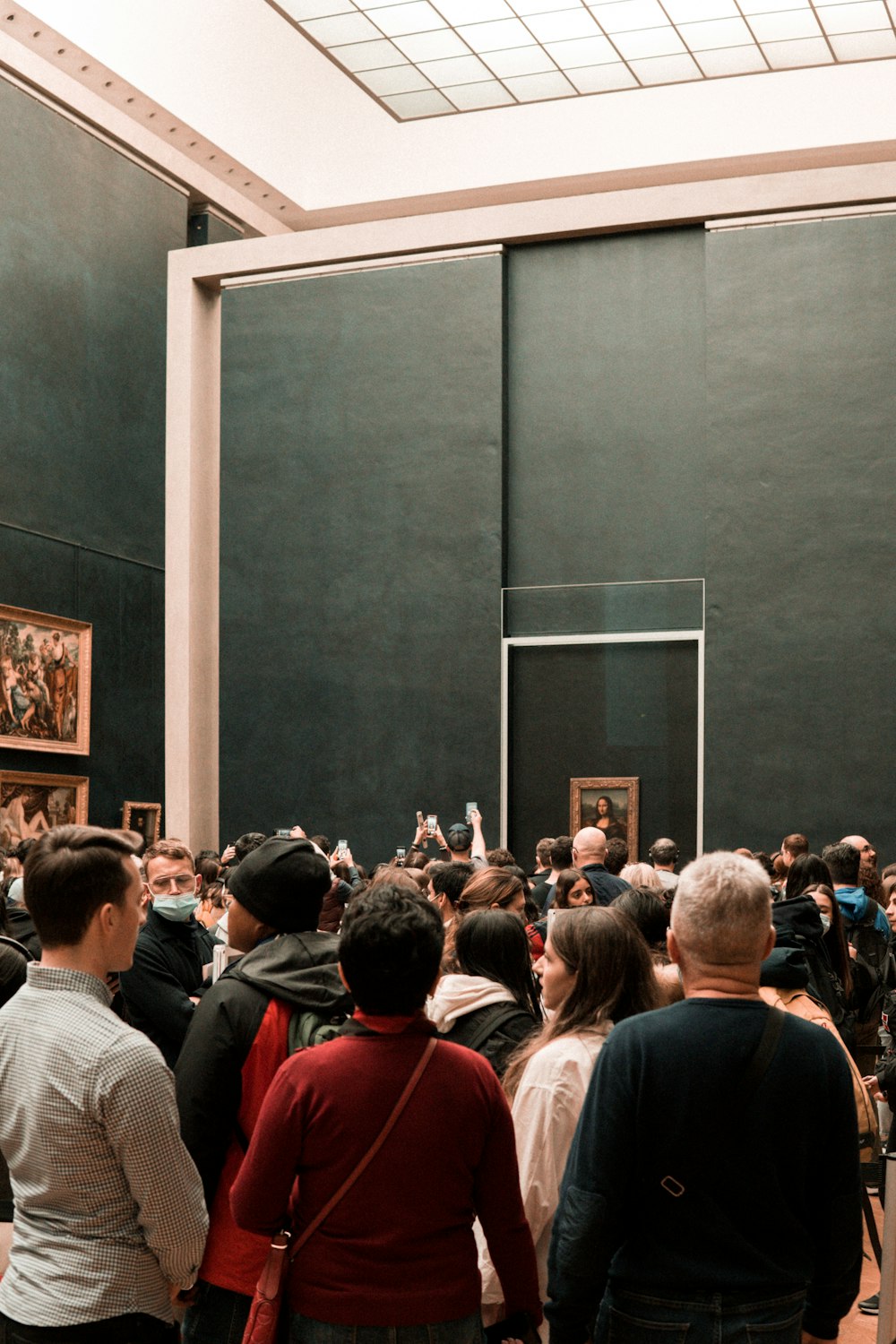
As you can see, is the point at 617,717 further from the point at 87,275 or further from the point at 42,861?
the point at 42,861

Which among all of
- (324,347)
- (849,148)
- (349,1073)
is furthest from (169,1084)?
(849,148)

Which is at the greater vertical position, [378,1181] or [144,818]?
[378,1181]

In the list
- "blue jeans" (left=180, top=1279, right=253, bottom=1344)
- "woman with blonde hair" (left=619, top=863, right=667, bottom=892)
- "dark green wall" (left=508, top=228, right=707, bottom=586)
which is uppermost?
"dark green wall" (left=508, top=228, right=707, bottom=586)

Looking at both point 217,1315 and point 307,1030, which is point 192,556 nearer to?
point 307,1030

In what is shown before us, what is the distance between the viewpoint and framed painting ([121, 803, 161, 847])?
908 inches

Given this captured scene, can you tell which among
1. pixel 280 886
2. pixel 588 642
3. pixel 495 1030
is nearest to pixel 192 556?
pixel 588 642

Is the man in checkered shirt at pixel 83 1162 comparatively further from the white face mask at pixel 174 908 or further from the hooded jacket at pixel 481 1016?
the white face mask at pixel 174 908

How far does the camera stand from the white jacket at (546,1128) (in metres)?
3.79

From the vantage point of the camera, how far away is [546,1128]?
3801 millimetres

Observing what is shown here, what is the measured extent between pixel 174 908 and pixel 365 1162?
2.71 meters

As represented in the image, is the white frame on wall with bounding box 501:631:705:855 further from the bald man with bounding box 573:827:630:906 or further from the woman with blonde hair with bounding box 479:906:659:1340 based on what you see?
the woman with blonde hair with bounding box 479:906:659:1340

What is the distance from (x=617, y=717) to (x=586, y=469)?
11.4 ft

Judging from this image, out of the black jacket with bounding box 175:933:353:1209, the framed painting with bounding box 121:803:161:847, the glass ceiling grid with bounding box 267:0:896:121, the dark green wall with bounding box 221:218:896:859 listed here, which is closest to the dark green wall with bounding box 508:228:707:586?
the dark green wall with bounding box 221:218:896:859

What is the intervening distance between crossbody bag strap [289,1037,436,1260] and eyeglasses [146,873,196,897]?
283 cm
